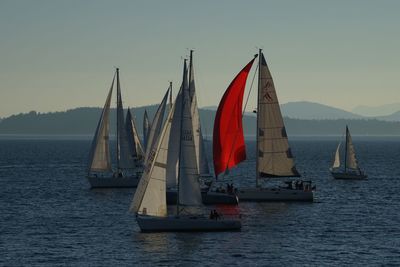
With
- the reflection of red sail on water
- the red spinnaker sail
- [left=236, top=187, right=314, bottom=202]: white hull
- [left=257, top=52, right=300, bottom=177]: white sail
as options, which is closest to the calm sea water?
the reflection of red sail on water

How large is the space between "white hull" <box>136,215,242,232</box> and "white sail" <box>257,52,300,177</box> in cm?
2143

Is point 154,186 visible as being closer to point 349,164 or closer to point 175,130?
point 175,130

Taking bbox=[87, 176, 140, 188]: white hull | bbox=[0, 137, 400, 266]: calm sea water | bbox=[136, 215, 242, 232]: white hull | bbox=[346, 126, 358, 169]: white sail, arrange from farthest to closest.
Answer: bbox=[346, 126, 358, 169]: white sail → bbox=[87, 176, 140, 188]: white hull → bbox=[136, 215, 242, 232]: white hull → bbox=[0, 137, 400, 266]: calm sea water

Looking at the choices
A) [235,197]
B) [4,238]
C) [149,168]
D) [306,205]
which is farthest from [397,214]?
[4,238]

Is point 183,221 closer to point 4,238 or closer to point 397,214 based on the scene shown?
point 4,238

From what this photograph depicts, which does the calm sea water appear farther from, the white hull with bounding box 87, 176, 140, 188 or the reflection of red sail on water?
the white hull with bounding box 87, 176, 140, 188

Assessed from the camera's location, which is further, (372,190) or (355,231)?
(372,190)

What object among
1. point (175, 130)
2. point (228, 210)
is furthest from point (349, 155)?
point (175, 130)

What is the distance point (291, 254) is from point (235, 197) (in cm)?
2375

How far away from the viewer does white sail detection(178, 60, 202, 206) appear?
202ft

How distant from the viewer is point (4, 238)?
61.9 meters

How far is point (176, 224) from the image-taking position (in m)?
61.5

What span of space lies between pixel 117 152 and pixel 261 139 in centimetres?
2440

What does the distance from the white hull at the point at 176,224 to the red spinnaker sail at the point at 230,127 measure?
16957mm
